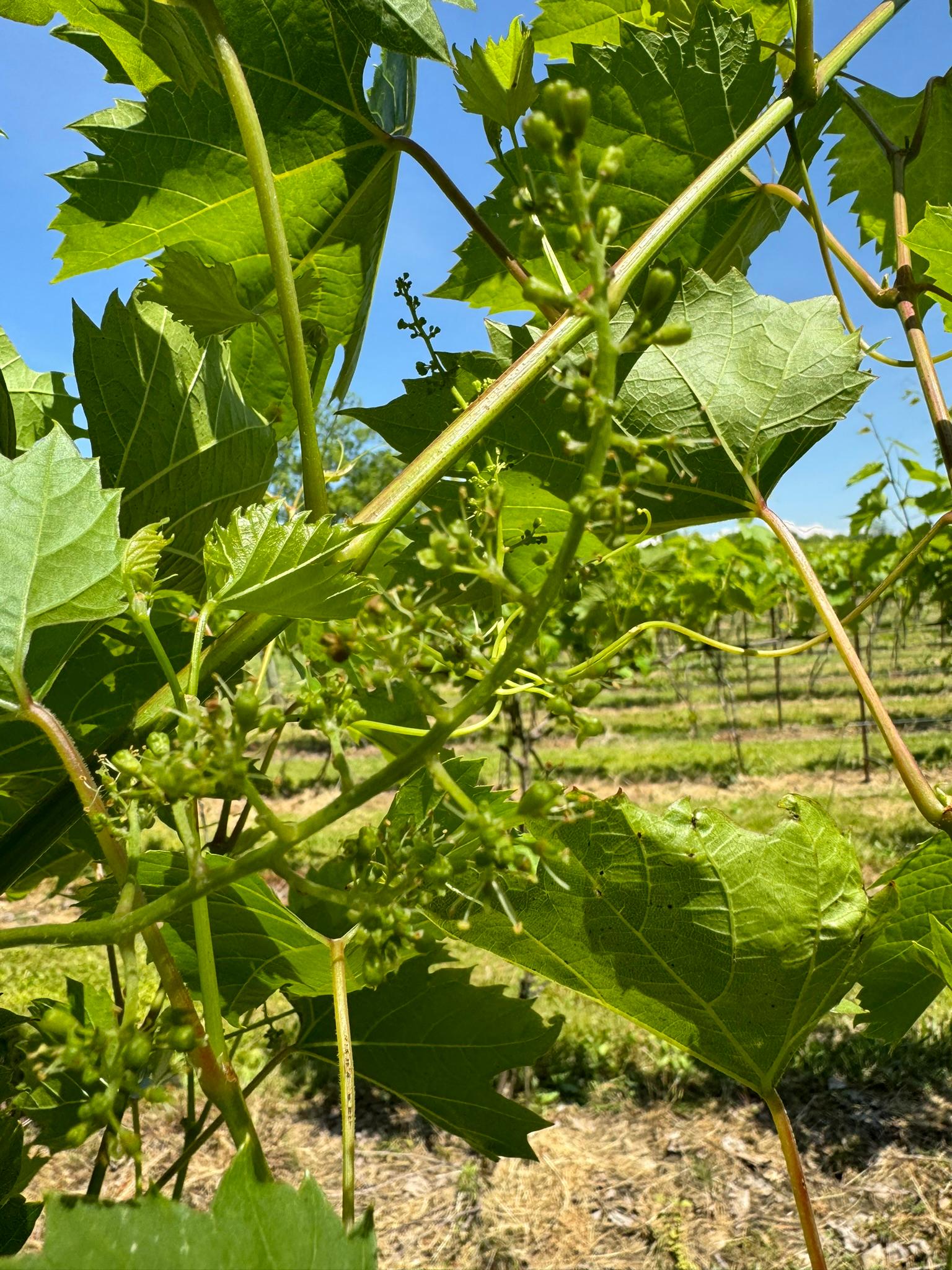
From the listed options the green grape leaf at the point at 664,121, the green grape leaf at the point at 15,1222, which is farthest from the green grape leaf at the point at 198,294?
the green grape leaf at the point at 15,1222

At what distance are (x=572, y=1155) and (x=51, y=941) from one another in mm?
4224

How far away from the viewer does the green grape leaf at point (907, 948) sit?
2.23 feet

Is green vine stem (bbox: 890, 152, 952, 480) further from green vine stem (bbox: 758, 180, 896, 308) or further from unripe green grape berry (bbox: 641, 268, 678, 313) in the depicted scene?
unripe green grape berry (bbox: 641, 268, 678, 313)

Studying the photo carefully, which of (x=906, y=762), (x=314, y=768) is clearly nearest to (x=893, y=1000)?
(x=906, y=762)

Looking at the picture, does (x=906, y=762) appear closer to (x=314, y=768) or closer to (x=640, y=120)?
(x=640, y=120)

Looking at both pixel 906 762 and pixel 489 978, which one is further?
pixel 489 978

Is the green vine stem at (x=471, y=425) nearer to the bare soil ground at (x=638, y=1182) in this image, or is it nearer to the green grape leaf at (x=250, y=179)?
the green grape leaf at (x=250, y=179)

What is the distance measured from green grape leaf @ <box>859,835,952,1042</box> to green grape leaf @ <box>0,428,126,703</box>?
52cm

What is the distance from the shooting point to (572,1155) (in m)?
4.00

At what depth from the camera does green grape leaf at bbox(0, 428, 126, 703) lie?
1.61ft

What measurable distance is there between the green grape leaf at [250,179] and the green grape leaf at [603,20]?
1.05ft

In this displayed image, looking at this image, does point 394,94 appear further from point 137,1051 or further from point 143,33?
point 137,1051

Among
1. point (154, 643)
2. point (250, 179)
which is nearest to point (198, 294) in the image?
point (250, 179)

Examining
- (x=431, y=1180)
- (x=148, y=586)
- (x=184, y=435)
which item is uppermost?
(x=184, y=435)
